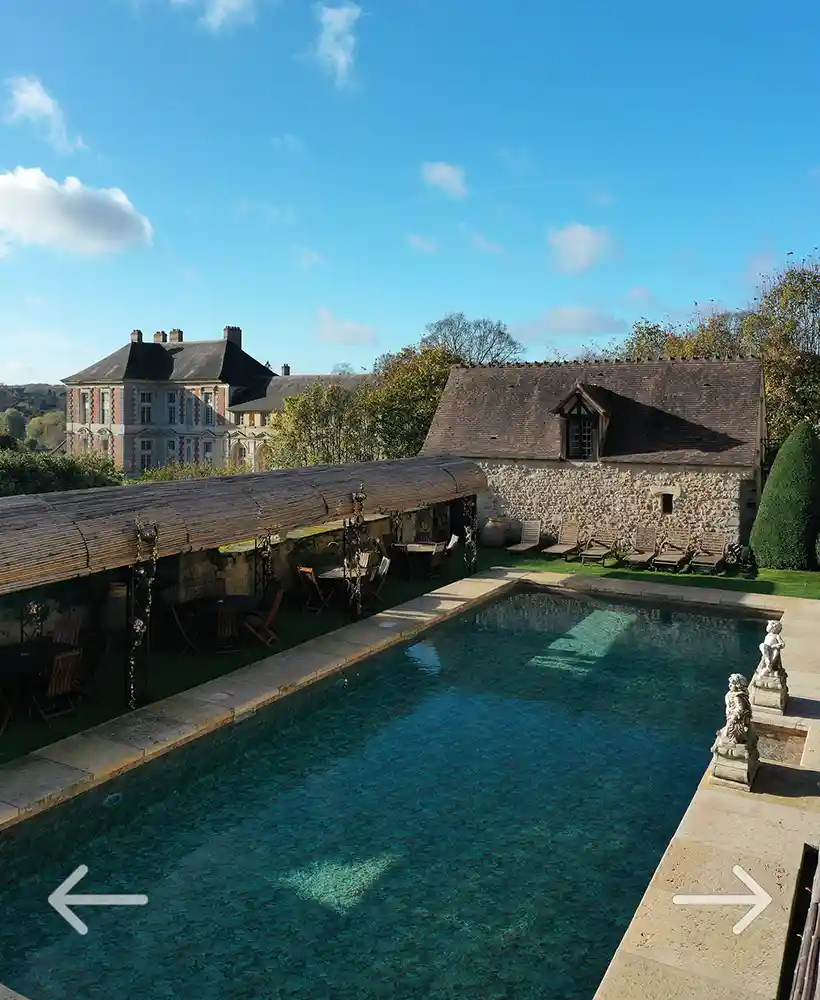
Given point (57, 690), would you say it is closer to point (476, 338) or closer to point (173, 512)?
point (173, 512)

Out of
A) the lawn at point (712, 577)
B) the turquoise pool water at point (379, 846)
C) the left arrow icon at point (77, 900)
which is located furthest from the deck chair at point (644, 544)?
the left arrow icon at point (77, 900)

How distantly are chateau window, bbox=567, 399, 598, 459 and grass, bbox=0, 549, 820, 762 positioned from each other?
3.67 metres

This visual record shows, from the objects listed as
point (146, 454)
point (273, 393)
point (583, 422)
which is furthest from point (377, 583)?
point (146, 454)

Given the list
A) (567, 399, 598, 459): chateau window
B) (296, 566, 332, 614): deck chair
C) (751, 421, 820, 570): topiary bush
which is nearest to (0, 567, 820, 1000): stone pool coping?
(296, 566, 332, 614): deck chair

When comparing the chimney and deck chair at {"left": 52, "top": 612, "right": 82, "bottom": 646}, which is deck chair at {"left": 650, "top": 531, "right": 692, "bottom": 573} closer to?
deck chair at {"left": 52, "top": 612, "right": 82, "bottom": 646}

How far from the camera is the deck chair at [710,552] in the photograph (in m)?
21.5

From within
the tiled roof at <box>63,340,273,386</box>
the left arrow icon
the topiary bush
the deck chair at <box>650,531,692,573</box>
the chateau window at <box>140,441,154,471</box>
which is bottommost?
the left arrow icon

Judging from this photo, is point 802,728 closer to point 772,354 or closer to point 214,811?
point 214,811

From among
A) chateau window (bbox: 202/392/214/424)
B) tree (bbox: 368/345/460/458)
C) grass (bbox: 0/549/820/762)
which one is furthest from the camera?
chateau window (bbox: 202/392/214/424)

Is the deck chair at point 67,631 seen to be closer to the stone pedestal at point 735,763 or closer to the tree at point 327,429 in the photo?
the stone pedestal at point 735,763

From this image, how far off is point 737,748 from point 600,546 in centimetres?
1513

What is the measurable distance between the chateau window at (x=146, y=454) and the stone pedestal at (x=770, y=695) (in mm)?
63009

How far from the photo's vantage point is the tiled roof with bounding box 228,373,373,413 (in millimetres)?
60719

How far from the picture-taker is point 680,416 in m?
24.2
